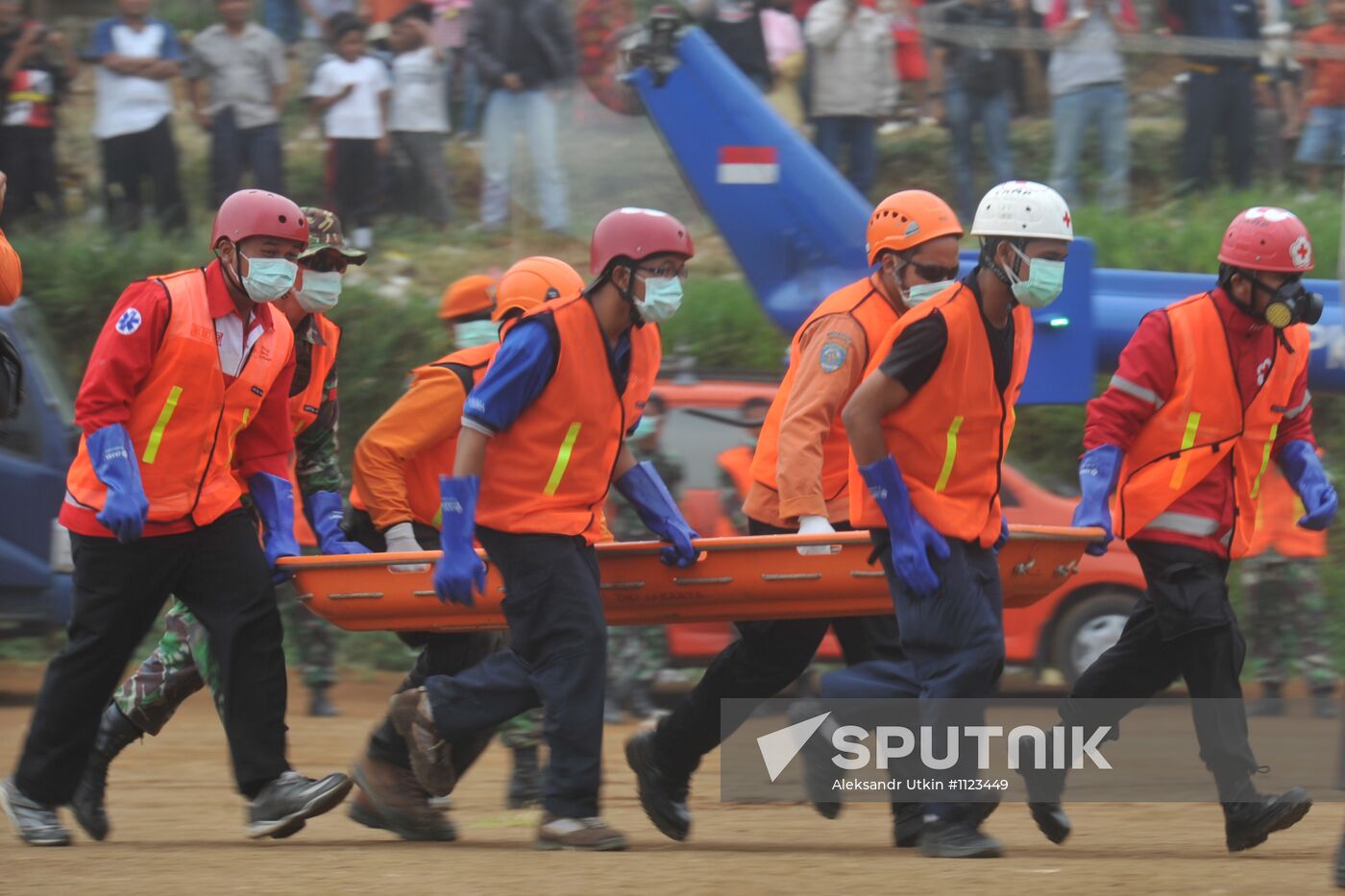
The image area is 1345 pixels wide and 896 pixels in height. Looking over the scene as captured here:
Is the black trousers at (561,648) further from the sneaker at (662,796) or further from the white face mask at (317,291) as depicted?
the white face mask at (317,291)

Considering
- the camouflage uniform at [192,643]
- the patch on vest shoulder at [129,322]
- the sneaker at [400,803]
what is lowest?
the sneaker at [400,803]

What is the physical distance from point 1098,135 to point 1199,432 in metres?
8.52

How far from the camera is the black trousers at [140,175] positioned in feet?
49.6

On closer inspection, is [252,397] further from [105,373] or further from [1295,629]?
[1295,629]

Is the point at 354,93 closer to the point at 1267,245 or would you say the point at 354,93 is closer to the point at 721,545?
the point at 721,545

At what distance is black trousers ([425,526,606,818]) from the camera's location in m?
6.64

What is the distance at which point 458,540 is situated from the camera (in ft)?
21.6

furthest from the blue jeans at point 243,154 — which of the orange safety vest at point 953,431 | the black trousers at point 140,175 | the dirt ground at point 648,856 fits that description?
the orange safety vest at point 953,431

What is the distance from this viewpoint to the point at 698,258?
16.5m

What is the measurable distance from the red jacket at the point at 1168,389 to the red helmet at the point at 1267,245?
14 cm

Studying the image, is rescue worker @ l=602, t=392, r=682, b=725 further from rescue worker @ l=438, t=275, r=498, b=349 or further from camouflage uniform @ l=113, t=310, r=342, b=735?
camouflage uniform @ l=113, t=310, r=342, b=735

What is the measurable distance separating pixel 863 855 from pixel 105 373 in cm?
260

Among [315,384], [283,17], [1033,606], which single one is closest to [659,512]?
[315,384]

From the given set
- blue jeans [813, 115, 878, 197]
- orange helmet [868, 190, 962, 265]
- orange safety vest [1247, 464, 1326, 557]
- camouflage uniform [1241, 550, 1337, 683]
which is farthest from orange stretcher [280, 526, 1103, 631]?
blue jeans [813, 115, 878, 197]
